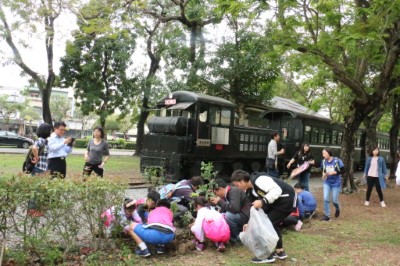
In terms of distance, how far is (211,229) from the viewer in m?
5.53

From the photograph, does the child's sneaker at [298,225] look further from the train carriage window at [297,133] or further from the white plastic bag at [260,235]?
the train carriage window at [297,133]

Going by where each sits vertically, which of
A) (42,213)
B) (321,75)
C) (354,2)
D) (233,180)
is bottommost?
(42,213)

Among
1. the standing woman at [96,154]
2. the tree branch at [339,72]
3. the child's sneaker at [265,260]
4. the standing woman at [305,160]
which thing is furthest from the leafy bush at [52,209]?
the tree branch at [339,72]

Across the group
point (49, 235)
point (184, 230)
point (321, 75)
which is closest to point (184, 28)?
point (321, 75)

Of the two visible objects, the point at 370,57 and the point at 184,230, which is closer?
the point at 184,230

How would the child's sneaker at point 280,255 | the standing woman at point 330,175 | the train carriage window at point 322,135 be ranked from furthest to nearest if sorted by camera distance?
the train carriage window at point 322,135 → the standing woman at point 330,175 → the child's sneaker at point 280,255

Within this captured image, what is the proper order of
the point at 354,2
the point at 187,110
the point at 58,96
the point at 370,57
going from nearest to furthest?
the point at 354,2
the point at 370,57
the point at 187,110
the point at 58,96

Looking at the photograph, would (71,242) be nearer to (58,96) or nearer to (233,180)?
(233,180)

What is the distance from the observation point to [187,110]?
1264 centimetres

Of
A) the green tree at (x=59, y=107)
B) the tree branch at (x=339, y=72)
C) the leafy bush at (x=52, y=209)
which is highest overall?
the green tree at (x=59, y=107)

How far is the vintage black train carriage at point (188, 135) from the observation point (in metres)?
12.2

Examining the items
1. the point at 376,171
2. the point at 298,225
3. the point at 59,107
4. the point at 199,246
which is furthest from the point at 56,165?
the point at 59,107

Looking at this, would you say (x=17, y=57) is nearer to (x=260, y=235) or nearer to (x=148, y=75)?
(x=148, y=75)

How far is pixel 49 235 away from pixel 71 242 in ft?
0.91
